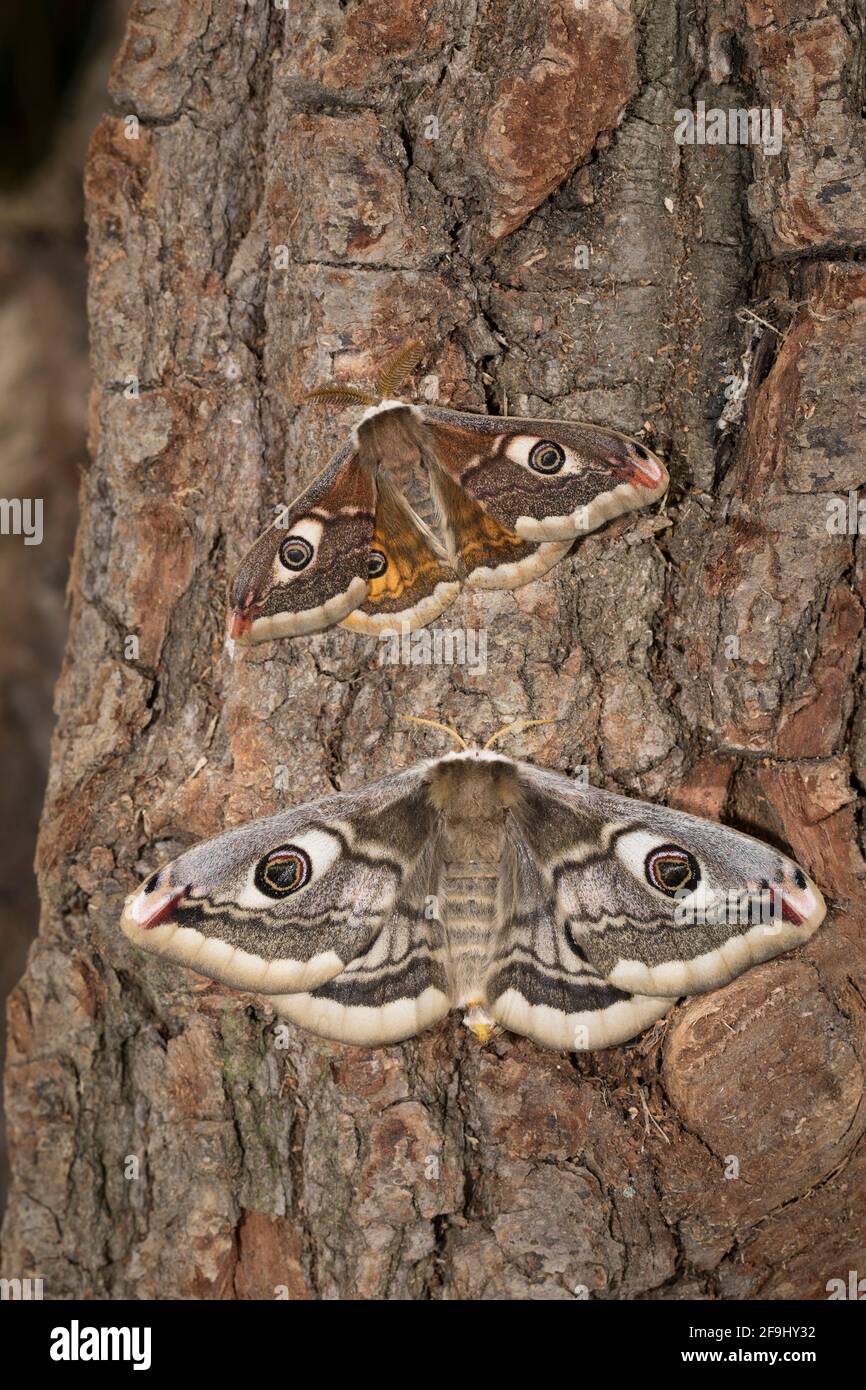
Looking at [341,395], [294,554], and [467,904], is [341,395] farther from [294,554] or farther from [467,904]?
[467,904]

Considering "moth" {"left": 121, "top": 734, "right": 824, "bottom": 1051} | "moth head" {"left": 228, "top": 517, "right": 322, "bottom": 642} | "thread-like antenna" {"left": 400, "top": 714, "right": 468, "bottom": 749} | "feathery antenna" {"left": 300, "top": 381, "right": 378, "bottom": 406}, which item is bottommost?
"moth" {"left": 121, "top": 734, "right": 824, "bottom": 1051}

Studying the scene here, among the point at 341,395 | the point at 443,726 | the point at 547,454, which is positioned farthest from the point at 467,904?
the point at 341,395

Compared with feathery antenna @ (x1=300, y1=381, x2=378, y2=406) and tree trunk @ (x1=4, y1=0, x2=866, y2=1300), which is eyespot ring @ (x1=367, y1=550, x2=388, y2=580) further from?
feathery antenna @ (x1=300, y1=381, x2=378, y2=406)

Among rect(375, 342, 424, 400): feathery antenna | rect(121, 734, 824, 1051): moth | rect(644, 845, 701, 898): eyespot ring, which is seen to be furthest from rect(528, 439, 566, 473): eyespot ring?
rect(644, 845, 701, 898): eyespot ring

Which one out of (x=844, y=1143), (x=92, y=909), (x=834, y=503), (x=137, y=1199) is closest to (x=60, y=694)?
(x=92, y=909)

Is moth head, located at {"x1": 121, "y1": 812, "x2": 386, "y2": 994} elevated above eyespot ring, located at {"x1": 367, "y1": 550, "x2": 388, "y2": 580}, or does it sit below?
below

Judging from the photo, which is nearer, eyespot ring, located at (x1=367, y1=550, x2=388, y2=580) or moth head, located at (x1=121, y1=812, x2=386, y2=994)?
moth head, located at (x1=121, y1=812, x2=386, y2=994)

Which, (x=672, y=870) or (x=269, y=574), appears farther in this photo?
(x=269, y=574)

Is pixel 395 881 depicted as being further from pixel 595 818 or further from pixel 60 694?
pixel 60 694
